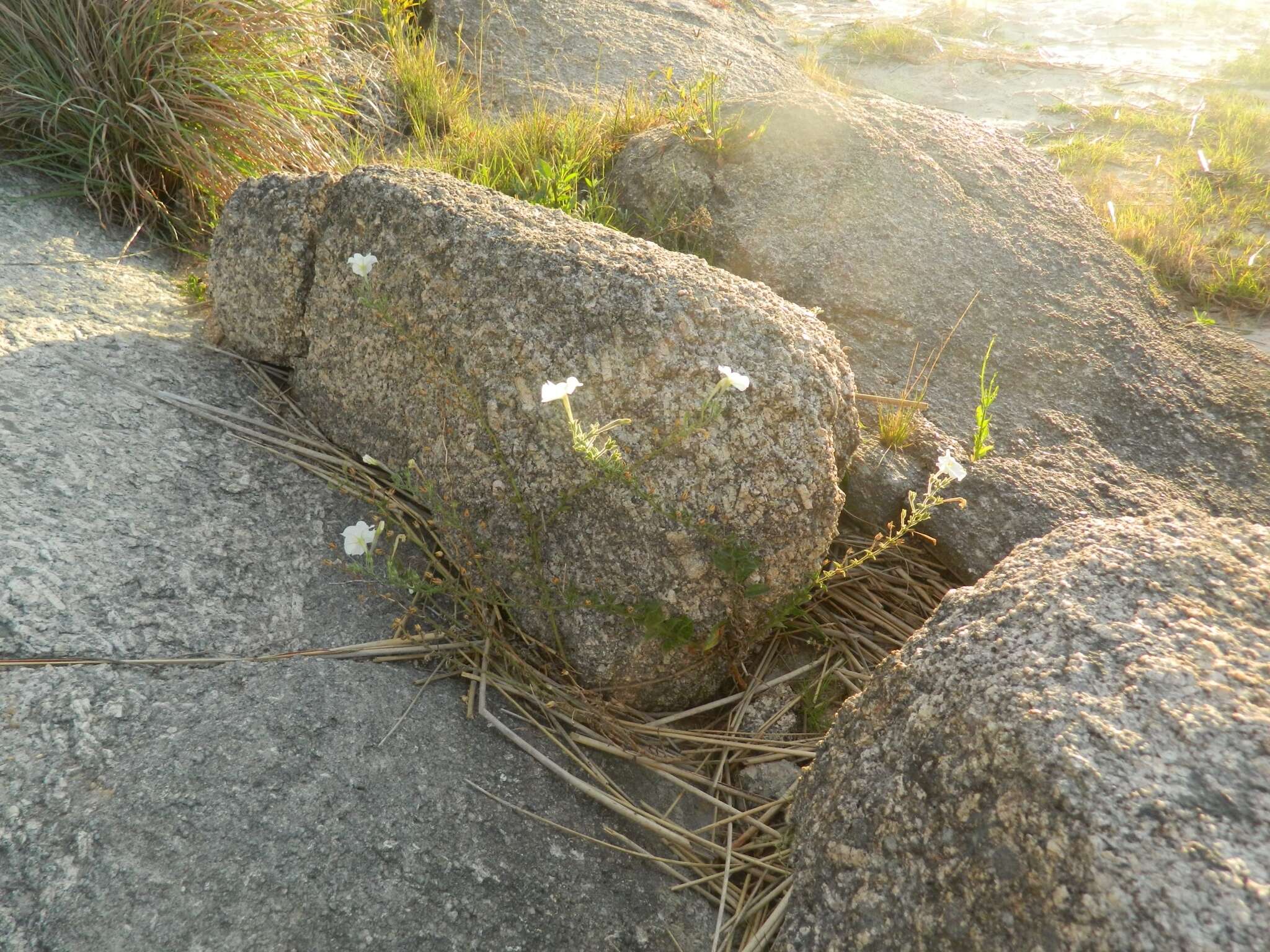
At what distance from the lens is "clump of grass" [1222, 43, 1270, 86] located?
646 centimetres

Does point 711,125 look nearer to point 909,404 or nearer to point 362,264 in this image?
point 909,404

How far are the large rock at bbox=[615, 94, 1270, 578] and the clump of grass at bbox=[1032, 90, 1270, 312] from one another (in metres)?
0.66

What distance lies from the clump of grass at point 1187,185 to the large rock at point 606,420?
8.28 ft

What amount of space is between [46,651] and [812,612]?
1701mm

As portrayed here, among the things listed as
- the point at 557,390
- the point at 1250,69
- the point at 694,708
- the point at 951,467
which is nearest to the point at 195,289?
the point at 557,390

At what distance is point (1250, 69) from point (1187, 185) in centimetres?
289

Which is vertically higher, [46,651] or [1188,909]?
[1188,909]

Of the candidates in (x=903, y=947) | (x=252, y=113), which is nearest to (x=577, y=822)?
(x=903, y=947)

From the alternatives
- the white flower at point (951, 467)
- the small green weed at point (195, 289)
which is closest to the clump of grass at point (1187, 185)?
the white flower at point (951, 467)

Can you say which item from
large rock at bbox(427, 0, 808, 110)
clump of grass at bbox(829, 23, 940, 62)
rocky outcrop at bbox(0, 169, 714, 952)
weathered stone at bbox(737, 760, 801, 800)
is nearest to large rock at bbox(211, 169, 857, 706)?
weathered stone at bbox(737, 760, 801, 800)

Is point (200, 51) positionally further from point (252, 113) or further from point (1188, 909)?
point (1188, 909)

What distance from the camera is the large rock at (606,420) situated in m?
1.89

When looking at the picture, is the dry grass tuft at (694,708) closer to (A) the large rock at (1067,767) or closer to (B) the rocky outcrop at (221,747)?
(B) the rocky outcrop at (221,747)

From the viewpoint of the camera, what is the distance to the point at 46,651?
1.65 metres
